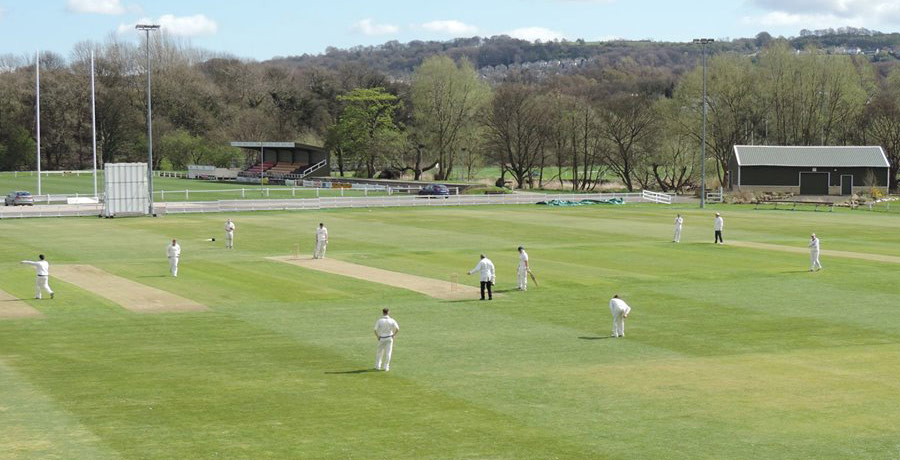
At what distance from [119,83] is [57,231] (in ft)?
333

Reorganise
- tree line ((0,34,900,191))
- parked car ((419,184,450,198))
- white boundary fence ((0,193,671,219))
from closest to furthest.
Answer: white boundary fence ((0,193,671,219)) → parked car ((419,184,450,198)) → tree line ((0,34,900,191))

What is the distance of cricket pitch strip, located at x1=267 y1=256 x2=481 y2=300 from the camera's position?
3781 centimetres

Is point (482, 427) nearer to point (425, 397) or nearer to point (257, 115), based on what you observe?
point (425, 397)

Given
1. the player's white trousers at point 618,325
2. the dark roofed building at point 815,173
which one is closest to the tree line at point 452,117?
the dark roofed building at point 815,173

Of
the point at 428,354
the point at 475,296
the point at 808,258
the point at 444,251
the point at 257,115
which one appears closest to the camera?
the point at 428,354

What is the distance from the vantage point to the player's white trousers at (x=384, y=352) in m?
25.0

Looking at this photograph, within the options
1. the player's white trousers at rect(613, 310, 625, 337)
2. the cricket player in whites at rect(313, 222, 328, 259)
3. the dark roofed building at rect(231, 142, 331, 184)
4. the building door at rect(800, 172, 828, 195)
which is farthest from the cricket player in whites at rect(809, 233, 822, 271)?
the dark roofed building at rect(231, 142, 331, 184)

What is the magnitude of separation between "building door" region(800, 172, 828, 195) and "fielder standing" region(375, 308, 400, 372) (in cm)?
7917

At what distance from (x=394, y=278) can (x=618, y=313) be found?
14.3m

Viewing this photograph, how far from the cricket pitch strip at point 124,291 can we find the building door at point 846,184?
2812 inches

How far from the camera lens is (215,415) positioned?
2094 centimetres

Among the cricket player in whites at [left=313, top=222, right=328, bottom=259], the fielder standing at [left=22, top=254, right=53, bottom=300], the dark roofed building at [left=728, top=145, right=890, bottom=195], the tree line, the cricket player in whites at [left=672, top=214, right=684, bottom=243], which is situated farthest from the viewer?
the tree line

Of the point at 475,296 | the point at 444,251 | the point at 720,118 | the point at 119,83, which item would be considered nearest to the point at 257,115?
the point at 119,83

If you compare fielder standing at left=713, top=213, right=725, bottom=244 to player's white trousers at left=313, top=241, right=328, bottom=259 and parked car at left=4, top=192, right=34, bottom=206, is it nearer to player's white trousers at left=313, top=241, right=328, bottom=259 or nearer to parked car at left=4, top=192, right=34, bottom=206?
player's white trousers at left=313, top=241, right=328, bottom=259
